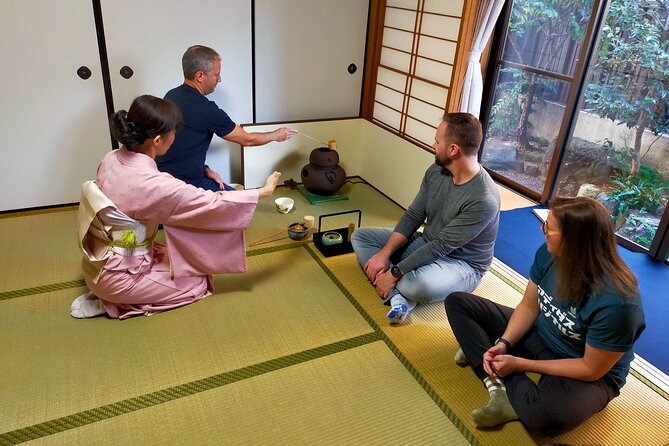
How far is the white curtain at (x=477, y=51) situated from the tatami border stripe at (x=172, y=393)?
1719 millimetres

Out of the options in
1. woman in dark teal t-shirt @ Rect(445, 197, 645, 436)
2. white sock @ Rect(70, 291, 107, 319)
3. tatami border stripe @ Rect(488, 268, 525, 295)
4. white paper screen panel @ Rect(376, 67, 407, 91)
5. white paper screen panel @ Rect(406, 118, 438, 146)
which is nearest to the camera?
woman in dark teal t-shirt @ Rect(445, 197, 645, 436)

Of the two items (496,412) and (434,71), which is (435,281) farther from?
(434,71)

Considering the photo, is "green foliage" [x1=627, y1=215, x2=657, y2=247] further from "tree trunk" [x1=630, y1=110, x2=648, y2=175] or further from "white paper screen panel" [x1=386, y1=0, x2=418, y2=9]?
"white paper screen panel" [x1=386, y1=0, x2=418, y2=9]

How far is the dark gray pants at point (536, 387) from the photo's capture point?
5.59 feet

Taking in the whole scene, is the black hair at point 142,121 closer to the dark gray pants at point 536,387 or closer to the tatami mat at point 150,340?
the tatami mat at point 150,340

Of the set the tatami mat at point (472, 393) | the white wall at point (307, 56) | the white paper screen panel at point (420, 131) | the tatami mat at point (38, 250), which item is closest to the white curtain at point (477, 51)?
the white paper screen panel at point (420, 131)

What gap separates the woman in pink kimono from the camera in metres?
2.13

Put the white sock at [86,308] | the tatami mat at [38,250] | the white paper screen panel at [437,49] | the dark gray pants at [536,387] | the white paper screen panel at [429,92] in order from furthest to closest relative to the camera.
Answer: the white paper screen panel at [429,92] → the white paper screen panel at [437,49] → the tatami mat at [38,250] → the white sock at [86,308] → the dark gray pants at [536,387]

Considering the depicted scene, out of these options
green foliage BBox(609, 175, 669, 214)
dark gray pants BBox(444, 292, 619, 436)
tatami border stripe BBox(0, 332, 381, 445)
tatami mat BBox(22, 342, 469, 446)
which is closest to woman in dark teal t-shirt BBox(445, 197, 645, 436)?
dark gray pants BBox(444, 292, 619, 436)

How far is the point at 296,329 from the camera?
232 cm

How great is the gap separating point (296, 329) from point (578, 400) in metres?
1.20

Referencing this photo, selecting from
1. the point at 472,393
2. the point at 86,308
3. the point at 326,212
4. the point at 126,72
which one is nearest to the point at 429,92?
the point at 326,212

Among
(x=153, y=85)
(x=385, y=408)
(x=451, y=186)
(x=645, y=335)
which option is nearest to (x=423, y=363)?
(x=385, y=408)

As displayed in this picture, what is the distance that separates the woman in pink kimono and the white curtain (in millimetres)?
1489
